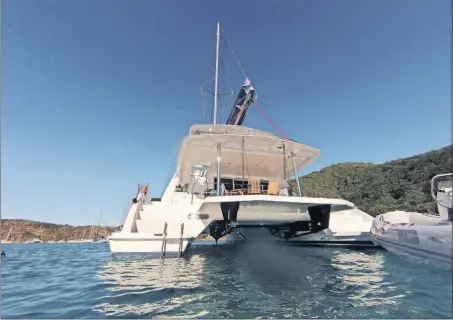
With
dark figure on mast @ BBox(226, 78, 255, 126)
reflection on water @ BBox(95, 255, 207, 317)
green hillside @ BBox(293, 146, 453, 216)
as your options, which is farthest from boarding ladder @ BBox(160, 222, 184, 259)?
green hillside @ BBox(293, 146, 453, 216)

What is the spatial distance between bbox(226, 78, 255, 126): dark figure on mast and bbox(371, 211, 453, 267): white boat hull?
9151mm

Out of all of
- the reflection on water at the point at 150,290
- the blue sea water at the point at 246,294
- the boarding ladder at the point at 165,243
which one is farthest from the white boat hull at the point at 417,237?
the boarding ladder at the point at 165,243

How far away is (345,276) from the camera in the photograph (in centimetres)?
568

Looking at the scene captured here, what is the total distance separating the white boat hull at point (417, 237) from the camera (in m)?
3.66

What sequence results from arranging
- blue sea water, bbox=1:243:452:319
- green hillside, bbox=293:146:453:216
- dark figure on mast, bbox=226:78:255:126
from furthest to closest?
1. green hillside, bbox=293:146:453:216
2. dark figure on mast, bbox=226:78:255:126
3. blue sea water, bbox=1:243:452:319

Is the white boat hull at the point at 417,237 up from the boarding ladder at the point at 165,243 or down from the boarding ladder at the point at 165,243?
up

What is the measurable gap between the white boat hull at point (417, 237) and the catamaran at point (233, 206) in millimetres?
1561

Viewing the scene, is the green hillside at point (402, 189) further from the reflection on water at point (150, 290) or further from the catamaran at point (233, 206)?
the reflection on water at point (150, 290)

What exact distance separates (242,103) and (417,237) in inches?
456

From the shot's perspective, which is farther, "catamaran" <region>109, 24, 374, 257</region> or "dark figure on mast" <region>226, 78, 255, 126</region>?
"dark figure on mast" <region>226, 78, 255, 126</region>

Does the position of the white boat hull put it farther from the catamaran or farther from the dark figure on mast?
the dark figure on mast

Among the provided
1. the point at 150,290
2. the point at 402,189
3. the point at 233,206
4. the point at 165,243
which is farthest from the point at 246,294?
the point at 402,189

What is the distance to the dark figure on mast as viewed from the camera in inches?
562

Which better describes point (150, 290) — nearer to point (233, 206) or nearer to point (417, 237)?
point (233, 206)
